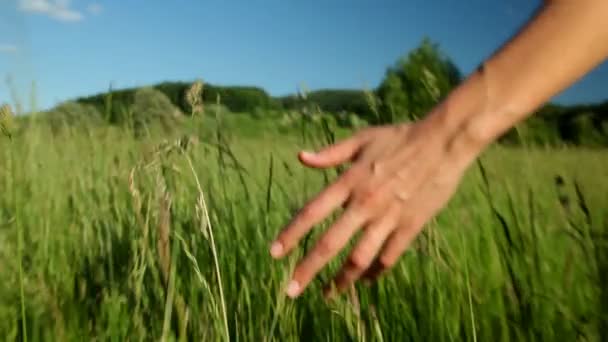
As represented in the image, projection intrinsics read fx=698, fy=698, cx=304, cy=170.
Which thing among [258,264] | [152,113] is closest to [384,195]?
[258,264]

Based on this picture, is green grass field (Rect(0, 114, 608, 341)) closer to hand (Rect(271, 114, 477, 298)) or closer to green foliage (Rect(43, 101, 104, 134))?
hand (Rect(271, 114, 477, 298))

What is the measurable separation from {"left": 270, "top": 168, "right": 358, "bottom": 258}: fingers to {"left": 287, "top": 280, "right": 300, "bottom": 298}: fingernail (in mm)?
39

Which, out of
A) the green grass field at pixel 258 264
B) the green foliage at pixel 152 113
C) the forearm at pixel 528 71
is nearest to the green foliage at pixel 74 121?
the green foliage at pixel 152 113

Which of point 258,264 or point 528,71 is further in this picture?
point 258,264

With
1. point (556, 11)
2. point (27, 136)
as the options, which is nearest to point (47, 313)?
point (556, 11)

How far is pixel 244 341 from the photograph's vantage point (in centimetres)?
105

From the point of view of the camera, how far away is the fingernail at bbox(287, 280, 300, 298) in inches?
32.5

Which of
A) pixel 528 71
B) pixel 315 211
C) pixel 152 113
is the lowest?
pixel 315 211

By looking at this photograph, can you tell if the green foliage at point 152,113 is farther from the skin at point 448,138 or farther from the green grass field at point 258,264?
the skin at point 448,138

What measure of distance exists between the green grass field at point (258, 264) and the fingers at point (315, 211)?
0.06 metres

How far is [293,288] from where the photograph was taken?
0.83 metres

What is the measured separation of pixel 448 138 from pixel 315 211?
0.58 feet

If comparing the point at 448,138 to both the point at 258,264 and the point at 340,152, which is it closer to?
the point at 340,152

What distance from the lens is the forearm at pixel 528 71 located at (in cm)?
80
